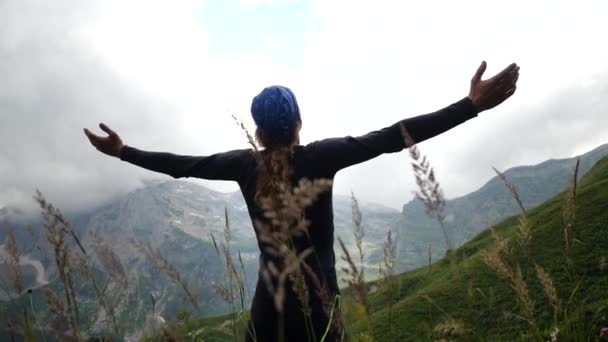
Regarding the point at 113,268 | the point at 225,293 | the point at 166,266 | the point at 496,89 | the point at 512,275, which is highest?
the point at 496,89

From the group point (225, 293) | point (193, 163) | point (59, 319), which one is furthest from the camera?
point (193, 163)

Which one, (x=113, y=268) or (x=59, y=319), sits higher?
(x=113, y=268)

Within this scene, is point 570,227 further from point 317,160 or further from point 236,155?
point 236,155

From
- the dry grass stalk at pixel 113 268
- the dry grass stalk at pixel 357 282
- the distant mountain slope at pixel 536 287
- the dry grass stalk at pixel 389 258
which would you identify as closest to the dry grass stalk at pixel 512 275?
the dry grass stalk at pixel 389 258

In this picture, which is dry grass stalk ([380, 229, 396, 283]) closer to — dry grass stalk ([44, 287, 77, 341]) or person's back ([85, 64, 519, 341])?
person's back ([85, 64, 519, 341])

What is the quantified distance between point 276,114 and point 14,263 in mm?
2250

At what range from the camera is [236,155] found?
3.74m

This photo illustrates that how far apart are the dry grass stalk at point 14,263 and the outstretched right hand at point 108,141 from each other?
4.54 ft

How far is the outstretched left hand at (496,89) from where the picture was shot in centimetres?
307

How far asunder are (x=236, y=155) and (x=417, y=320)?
42.0ft

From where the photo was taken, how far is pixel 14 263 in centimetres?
326

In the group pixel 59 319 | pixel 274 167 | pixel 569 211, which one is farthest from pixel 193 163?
pixel 569 211

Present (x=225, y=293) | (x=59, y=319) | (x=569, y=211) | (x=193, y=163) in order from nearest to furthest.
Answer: (x=59, y=319)
(x=569, y=211)
(x=225, y=293)
(x=193, y=163)

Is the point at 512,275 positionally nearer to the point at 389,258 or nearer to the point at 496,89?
the point at 389,258
